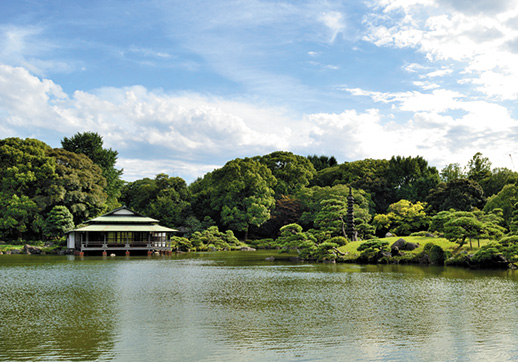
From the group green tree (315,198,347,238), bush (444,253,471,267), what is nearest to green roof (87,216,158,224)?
green tree (315,198,347,238)

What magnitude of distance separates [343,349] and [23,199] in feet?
148

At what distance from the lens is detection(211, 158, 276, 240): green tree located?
177ft

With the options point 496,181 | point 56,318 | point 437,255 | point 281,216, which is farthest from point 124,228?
point 496,181

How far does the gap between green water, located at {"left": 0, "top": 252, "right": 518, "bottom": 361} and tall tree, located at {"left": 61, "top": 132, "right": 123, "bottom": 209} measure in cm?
4150

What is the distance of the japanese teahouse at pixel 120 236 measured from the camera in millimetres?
42469

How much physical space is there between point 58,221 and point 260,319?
38.7 metres

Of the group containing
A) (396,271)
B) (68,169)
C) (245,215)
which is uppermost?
(68,169)

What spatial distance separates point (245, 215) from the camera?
2124 inches

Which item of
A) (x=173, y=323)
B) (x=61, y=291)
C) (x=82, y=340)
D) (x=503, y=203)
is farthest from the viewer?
(x=503, y=203)

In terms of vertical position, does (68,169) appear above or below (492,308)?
above

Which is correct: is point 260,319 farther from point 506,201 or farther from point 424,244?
point 506,201

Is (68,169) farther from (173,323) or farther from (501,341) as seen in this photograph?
(501,341)

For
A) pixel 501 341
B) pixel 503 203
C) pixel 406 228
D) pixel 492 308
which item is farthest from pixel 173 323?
pixel 503 203

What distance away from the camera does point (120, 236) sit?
4544 cm
